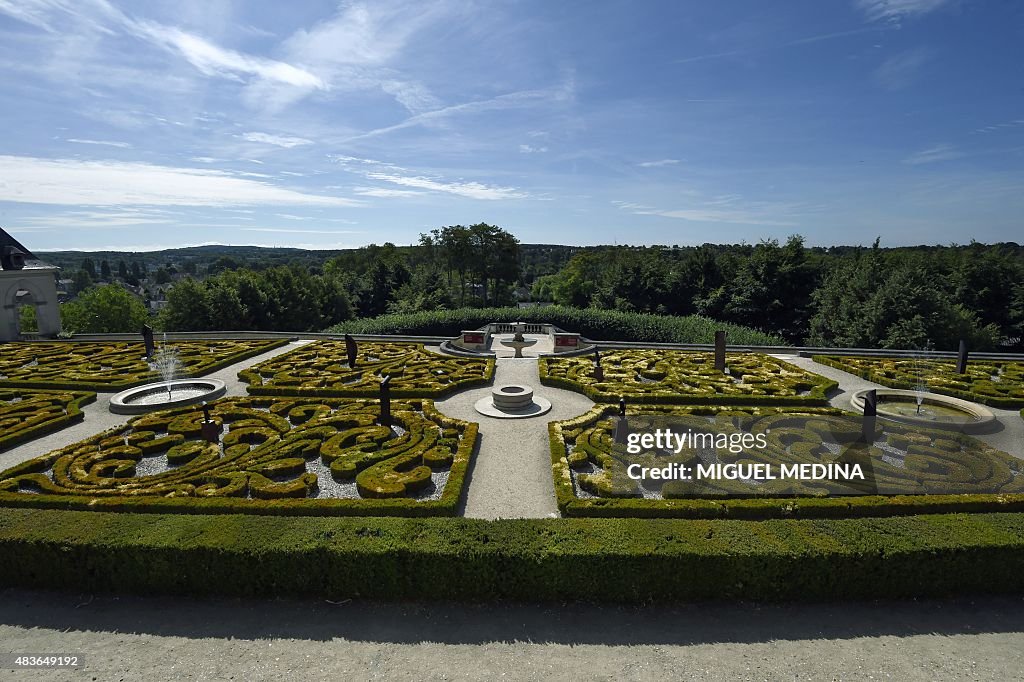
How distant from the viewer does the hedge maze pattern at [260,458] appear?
1123 centimetres

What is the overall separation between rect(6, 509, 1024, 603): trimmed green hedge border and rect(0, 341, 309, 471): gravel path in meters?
6.62

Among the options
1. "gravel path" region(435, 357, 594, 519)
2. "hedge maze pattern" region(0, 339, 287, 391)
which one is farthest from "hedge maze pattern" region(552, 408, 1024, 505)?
"hedge maze pattern" region(0, 339, 287, 391)

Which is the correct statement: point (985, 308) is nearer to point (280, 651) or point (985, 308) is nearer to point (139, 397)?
point (280, 651)

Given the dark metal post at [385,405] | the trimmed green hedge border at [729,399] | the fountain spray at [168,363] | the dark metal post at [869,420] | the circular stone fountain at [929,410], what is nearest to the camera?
the dark metal post at [869,420]

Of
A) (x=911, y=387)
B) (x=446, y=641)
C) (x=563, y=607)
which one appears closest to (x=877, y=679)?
(x=563, y=607)

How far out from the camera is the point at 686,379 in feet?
67.9

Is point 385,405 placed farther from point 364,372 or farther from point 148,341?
point 148,341

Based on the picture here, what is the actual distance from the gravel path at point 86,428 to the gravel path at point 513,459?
946 centimetres

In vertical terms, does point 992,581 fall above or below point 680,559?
below

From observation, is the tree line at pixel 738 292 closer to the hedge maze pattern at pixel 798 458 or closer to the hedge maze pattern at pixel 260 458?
the hedge maze pattern at pixel 798 458

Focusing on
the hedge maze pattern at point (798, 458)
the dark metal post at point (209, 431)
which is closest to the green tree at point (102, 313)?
the dark metal post at point (209, 431)

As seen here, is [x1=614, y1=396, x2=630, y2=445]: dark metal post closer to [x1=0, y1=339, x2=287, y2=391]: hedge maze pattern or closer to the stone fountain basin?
the stone fountain basin

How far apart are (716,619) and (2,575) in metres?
12.2

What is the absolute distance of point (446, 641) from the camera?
25.6 ft
